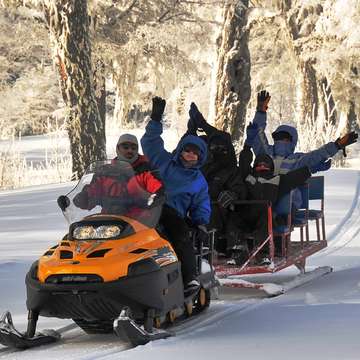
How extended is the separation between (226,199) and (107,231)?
8.99 ft

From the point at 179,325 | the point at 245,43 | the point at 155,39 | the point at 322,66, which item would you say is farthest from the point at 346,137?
the point at 322,66

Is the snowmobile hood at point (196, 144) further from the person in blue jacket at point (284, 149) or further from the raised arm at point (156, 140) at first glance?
the person in blue jacket at point (284, 149)

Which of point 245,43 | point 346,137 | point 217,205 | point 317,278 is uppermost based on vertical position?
point 245,43

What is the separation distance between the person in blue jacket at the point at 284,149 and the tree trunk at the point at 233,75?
9653 millimetres

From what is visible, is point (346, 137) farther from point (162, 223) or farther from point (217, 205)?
point (162, 223)

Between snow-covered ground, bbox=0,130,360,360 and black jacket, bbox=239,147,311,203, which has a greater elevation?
black jacket, bbox=239,147,311,203

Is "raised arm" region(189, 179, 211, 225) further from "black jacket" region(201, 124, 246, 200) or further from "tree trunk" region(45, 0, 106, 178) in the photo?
"tree trunk" region(45, 0, 106, 178)

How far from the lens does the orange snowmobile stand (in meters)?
5.63

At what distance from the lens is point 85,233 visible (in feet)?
19.4


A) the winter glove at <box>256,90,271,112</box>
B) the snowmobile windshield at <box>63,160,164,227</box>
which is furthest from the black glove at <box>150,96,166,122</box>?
the winter glove at <box>256,90,271,112</box>

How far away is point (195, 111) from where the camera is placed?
9656 mm

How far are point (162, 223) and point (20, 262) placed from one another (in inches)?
127

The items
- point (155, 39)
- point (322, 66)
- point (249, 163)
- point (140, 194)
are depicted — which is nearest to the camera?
point (140, 194)

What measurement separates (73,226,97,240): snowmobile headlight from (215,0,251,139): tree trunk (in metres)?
13.7
